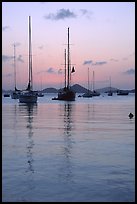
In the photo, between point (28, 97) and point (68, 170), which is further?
point (28, 97)

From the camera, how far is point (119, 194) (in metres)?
8.96

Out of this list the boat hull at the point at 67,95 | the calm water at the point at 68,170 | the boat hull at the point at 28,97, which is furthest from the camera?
the boat hull at the point at 67,95

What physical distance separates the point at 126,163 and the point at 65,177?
117 inches

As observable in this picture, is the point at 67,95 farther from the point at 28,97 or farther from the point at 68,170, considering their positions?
the point at 68,170

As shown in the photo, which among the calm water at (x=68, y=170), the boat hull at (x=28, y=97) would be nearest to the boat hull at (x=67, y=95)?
the boat hull at (x=28, y=97)

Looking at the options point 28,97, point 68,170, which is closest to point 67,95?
point 28,97

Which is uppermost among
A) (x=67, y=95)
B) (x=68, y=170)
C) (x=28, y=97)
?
A: (x=67, y=95)

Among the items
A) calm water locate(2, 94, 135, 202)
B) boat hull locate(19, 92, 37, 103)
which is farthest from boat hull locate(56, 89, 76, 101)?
calm water locate(2, 94, 135, 202)

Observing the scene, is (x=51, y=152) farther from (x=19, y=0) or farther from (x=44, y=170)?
(x=19, y=0)

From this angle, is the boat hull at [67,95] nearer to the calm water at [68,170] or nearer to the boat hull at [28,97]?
the boat hull at [28,97]

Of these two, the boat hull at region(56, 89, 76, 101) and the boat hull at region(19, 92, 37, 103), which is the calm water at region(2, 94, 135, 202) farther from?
the boat hull at region(56, 89, 76, 101)

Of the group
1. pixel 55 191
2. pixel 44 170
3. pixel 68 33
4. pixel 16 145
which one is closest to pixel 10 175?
pixel 44 170

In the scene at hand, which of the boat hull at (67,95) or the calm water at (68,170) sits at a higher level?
the boat hull at (67,95)

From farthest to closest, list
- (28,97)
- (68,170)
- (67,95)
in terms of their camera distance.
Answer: (67,95) → (28,97) → (68,170)
